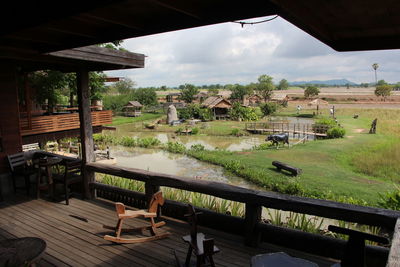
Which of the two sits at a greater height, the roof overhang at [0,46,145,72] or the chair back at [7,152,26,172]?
the roof overhang at [0,46,145,72]

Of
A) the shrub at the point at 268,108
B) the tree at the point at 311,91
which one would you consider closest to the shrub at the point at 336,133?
the shrub at the point at 268,108

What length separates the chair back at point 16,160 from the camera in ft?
21.7

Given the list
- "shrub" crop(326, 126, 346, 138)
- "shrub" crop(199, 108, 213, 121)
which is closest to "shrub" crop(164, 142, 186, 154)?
"shrub" crop(326, 126, 346, 138)

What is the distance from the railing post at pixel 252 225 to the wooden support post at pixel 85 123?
3.55 m

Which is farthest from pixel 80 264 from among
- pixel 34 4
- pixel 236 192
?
pixel 34 4

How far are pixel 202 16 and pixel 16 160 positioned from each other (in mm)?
6322

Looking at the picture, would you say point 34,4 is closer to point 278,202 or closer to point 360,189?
point 278,202

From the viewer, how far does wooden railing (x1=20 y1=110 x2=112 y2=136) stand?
36.5 feet

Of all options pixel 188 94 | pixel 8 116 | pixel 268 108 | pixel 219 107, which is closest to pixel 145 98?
pixel 188 94

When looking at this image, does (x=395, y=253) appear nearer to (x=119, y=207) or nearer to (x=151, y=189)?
(x=119, y=207)

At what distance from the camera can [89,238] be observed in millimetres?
4391

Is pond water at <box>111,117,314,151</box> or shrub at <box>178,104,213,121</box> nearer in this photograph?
pond water at <box>111,117,314,151</box>

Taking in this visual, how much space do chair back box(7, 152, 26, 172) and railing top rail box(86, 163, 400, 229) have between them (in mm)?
3346

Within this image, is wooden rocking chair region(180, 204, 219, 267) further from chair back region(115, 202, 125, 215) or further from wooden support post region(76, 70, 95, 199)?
wooden support post region(76, 70, 95, 199)
